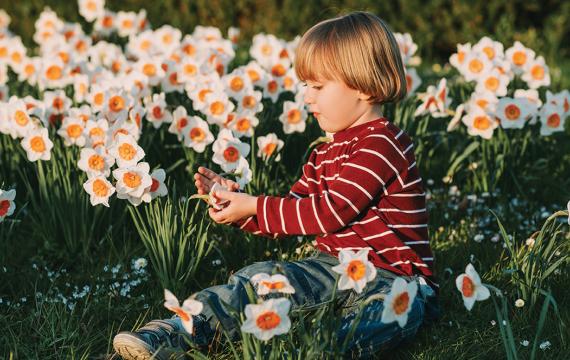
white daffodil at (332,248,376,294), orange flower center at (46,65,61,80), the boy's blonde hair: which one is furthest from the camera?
orange flower center at (46,65,61,80)

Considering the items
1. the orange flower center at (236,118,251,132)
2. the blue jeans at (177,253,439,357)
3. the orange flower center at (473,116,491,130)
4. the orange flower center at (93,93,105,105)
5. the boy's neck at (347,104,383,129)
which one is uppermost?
the boy's neck at (347,104,383,129)

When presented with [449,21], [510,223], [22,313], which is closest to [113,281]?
[22,313]

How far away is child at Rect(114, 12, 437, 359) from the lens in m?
2.65

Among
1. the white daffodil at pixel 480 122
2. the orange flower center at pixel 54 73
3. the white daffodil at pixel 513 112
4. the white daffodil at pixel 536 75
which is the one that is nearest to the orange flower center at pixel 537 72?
the white daffodil at pixel 536 75

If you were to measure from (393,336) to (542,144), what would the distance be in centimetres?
219

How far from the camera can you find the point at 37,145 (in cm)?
333

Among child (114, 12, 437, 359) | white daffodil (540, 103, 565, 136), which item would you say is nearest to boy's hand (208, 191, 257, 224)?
child (114, 12, 437, 359)

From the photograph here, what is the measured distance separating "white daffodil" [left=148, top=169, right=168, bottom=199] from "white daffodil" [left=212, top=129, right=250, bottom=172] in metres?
0.36

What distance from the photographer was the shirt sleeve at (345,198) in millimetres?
2660

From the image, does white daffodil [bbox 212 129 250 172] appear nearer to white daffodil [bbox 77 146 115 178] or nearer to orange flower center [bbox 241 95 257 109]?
white daffodil [bbox 77 146 115 178]

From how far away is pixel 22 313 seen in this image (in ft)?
9.59

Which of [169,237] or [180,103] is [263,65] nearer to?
[180,103]

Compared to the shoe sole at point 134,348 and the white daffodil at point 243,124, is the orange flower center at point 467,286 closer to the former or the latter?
the shoe sole at point 134,348

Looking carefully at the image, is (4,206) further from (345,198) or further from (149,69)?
(149,69)
